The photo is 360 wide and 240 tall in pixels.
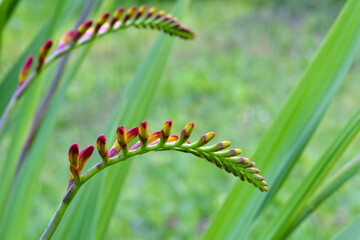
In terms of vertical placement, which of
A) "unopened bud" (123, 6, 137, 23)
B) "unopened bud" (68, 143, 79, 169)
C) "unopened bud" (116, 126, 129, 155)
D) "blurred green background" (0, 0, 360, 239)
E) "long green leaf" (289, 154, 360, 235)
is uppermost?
"blurred green background" (0, 0, 360, 239)

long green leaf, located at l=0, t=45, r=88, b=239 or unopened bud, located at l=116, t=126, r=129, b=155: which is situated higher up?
unopened bud, located at l=116, t=126, r=129, b=155

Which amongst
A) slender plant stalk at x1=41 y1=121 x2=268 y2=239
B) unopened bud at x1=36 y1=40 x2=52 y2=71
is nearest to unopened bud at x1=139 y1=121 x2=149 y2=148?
slender plant stalk at x1=41 y1=121 x2=268 y2=239

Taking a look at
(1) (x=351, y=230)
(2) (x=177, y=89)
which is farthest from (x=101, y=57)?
(1) (x=351, y=230)

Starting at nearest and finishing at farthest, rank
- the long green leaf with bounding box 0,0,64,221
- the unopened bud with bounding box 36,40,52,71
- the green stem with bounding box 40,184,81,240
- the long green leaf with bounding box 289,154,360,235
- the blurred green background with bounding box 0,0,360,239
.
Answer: the green stem with bounding box 40,184,81,240 → the unopened bud with bounding box 36,40,52,71 → the long green leaf with bounding box 289,154,360,235 → the long green leaf with bounding box 0,0,64,221 → the blurred green background with bounding box 0,0,360,239

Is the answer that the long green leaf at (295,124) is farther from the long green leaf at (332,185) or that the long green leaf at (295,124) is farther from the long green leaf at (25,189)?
the long green leaf at (25,189)

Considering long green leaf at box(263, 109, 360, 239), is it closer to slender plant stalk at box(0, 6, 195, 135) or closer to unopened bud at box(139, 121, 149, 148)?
slender plant stalk at box(0, 6, 195, 135)

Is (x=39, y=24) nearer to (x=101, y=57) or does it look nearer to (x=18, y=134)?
(x=101, y=57)

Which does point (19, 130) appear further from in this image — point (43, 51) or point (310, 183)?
point (310, 183)

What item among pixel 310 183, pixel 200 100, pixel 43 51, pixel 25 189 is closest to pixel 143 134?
pixel 43 51

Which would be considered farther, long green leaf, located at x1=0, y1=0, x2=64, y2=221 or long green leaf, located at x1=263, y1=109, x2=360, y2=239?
long green leaf, located at x1=0, y1=0, x2=64, y2=221
